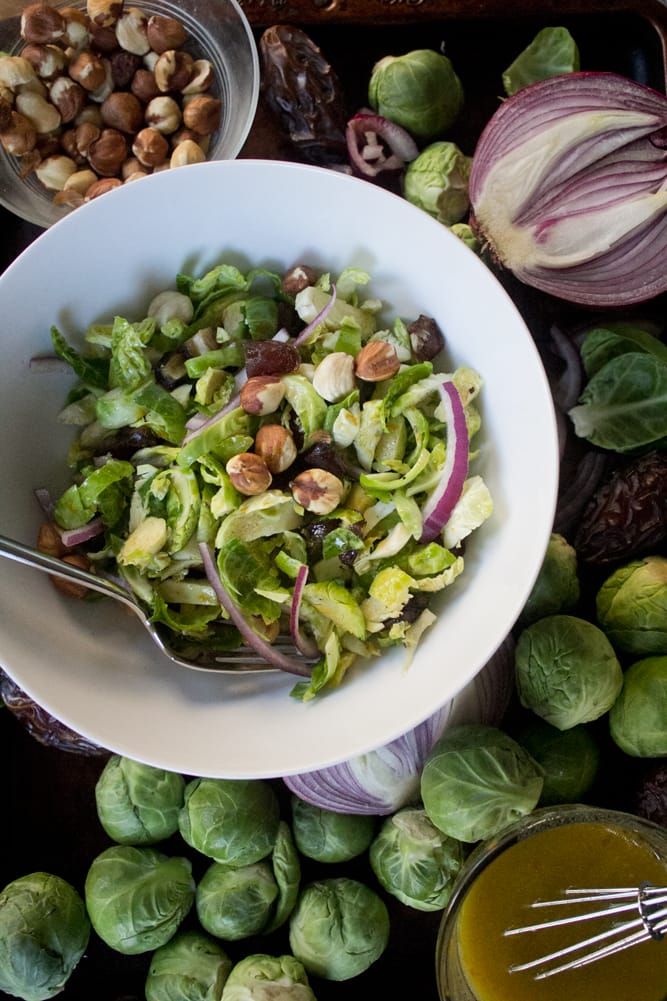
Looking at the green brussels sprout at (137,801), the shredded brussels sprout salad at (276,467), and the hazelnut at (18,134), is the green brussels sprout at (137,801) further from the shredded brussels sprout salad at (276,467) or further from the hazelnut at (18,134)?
the hazelnut at (18,134)

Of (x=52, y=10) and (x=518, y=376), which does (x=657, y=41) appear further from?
(x=52, y=10)

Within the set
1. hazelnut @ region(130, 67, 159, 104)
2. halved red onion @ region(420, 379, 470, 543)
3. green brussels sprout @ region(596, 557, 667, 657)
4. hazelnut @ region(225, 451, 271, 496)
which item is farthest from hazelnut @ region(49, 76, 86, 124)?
green brussels sprout @ region(596, 557, 667, 657)

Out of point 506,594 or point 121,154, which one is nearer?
point 506,594

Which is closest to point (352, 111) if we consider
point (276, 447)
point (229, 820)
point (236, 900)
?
point (276, 447)

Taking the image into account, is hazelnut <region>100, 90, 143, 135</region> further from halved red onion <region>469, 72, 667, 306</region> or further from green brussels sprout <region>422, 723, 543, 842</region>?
green brussels sprout <region>422, 723, 543, 842</region>

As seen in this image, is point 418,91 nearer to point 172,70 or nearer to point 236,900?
point 172,70

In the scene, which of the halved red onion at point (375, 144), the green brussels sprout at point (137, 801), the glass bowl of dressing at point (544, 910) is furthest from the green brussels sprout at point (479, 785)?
the halved red onion at point (375, 144)

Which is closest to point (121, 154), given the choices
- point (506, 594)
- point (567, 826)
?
point (506, 594)
